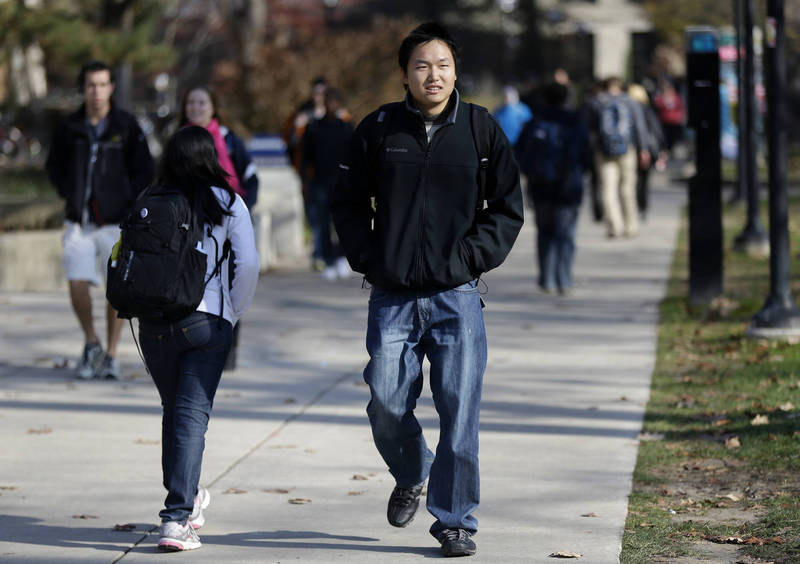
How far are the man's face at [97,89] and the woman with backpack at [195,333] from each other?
3.52 m

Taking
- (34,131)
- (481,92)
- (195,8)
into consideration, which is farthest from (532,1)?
(34,131)

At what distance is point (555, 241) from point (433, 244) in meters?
7.80

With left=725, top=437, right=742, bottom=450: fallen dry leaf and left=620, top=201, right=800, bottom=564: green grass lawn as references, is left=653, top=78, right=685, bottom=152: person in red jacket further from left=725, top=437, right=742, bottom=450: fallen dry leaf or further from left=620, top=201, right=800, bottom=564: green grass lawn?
left=725, top=437, right=742, bottom=450: fallen dry leaf

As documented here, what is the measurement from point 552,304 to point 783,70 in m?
3.08

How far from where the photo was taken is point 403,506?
5246 mm

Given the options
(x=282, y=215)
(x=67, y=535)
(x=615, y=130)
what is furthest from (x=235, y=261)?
(x=615, y=130)

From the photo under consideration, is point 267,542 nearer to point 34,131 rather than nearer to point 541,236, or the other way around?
point 541,236

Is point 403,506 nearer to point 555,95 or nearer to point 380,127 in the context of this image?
point 380,127

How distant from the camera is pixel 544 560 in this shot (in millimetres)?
5117

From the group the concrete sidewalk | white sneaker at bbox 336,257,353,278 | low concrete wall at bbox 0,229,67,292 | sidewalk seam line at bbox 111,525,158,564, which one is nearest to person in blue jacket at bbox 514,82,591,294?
the concrete sidewalk

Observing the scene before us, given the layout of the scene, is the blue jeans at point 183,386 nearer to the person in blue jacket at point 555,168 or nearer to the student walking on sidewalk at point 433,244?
the student walking on sidewalk at point 433,244

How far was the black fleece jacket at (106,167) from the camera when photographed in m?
8.72

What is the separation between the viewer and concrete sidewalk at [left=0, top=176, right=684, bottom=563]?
18.0 feet

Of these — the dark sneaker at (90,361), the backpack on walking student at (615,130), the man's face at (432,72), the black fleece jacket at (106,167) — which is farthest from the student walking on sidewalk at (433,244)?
the backpack on walking student at (615,130)
